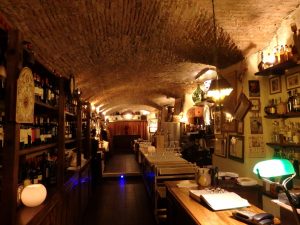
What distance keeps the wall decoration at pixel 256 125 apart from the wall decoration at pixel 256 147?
75 millimetres

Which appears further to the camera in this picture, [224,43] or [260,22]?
[224,43]

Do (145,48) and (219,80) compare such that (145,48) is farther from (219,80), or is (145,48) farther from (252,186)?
(252,186)

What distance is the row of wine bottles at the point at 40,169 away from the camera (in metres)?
2.49

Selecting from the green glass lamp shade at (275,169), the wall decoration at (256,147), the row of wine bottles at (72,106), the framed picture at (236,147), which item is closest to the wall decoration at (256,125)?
the wall decoration at (256,147)

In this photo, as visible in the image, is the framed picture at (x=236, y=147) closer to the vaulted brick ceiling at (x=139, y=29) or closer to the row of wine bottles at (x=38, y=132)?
the vaulted brick ceiling at (x=139, y=29)

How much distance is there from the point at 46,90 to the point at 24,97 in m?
1.13

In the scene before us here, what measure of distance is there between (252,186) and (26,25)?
3.24 meters

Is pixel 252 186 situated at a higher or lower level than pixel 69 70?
lower

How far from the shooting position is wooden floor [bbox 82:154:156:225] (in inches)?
174

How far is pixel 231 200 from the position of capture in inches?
85.4

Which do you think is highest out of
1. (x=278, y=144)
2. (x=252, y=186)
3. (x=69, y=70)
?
(x=69, y=70)

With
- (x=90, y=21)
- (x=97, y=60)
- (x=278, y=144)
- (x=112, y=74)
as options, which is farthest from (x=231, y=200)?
(x=112, y=74)

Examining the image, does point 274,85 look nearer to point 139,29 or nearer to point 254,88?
point 254,88

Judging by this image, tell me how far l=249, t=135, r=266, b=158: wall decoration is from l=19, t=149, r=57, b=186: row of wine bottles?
9.18 ft
